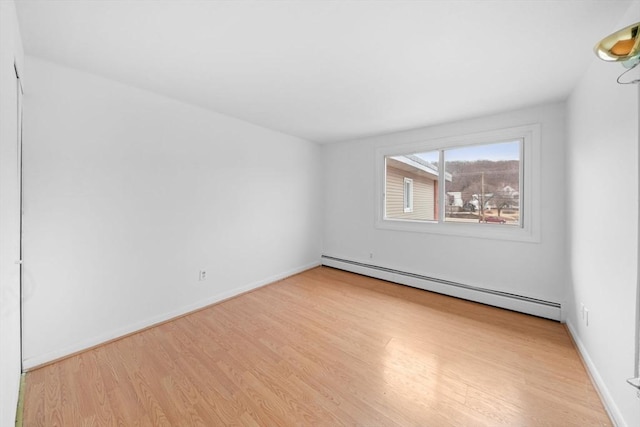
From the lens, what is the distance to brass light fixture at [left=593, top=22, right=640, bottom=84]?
1021mm

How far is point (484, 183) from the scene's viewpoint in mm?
3223

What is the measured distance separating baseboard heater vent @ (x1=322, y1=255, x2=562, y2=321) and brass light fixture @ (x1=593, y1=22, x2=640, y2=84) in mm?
2570

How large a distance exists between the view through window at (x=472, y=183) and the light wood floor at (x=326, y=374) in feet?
4.15

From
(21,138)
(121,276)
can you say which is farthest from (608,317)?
(21,138)

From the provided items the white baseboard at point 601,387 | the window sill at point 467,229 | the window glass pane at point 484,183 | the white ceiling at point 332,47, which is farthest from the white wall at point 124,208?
the white baseboard at point 601,387

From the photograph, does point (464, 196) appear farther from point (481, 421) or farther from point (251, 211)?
point (251, 211)

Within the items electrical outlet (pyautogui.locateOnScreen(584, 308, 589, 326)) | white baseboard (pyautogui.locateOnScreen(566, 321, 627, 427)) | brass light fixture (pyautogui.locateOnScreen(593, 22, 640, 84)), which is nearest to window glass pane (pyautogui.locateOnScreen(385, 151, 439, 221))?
electrical outlet (pyautogui.locateOnScreen(584, 308, 589, 326))

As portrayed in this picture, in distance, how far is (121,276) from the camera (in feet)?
7.57

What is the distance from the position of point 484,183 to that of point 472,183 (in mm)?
137

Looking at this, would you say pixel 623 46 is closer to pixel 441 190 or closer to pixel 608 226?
pixel 608 226

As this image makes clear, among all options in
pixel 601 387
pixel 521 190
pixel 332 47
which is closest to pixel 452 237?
pixel 521 190

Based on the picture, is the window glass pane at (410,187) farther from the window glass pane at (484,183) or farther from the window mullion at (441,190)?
the window glass pane at (484,183)

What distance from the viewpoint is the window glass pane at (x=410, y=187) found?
407 cm

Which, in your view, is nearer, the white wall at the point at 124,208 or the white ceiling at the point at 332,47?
the white ceiling at the point at 332,47
